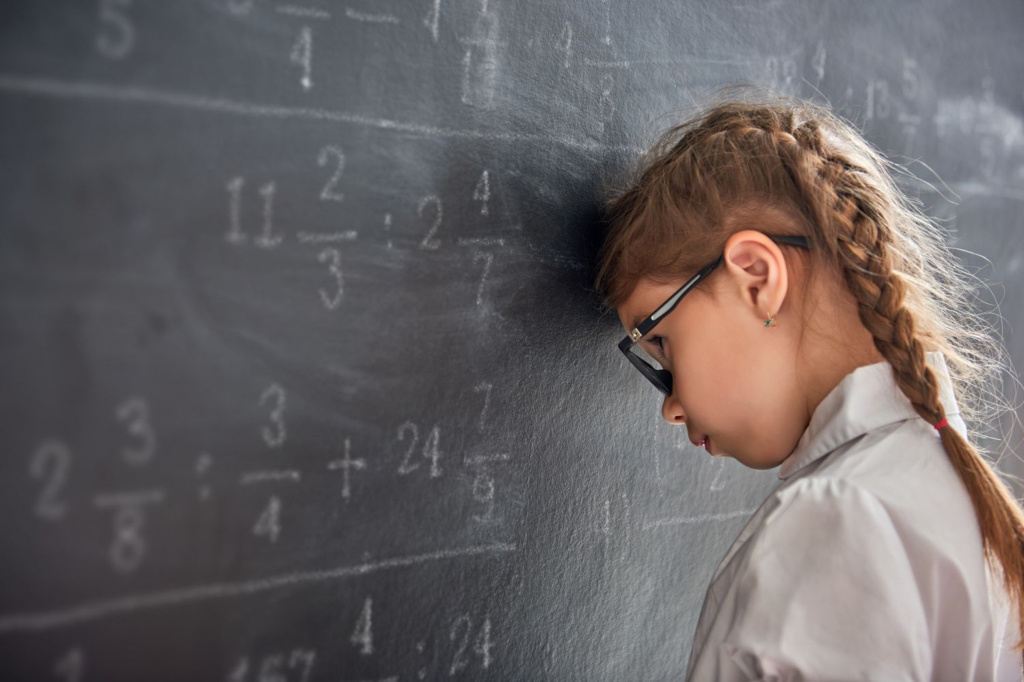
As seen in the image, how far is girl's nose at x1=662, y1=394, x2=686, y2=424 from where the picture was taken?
964 mm

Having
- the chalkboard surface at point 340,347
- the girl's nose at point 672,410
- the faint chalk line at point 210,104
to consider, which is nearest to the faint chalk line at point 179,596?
the chalkboard surface at point 340,347

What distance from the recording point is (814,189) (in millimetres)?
826

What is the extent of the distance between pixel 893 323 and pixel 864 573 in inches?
9.7

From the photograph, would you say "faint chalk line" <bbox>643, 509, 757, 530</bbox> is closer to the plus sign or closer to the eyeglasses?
the eyeglasses

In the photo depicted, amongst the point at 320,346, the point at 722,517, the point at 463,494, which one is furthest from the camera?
the point at 722,517

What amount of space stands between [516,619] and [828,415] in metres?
0.41

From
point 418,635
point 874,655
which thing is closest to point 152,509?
point 418,635

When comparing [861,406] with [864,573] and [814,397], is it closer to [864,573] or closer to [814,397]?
[814,397]

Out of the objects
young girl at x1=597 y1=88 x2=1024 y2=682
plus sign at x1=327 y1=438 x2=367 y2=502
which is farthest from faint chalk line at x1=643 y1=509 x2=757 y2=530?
plus sign at x1=327 y1=438 x2=367 y2=502

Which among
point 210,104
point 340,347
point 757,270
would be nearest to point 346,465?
point 340,347

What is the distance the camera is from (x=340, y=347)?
2.55 feet

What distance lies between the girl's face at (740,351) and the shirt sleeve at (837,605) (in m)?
0.16

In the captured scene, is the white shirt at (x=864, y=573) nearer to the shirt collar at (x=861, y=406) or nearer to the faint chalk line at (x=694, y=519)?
the shirt collar at (x=861, y=406)

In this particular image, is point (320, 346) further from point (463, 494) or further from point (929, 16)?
point (929, 16)
